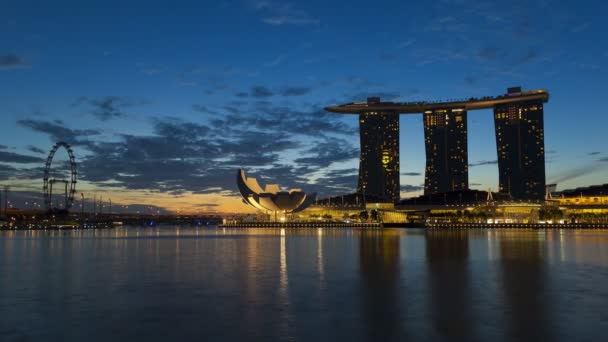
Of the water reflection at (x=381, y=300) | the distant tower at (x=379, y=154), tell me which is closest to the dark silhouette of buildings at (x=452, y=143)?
the distant tower at (x=379, y=154)

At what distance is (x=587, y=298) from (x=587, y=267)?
10203mm

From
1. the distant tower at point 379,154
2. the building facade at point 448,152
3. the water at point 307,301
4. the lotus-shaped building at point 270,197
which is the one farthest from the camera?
the distant tower at point 379,154

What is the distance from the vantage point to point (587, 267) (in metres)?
25.9

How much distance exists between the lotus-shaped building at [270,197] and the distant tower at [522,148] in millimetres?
72089

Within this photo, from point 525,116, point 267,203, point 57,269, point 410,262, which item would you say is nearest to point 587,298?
point 410,262

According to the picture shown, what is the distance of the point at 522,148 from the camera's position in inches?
6777

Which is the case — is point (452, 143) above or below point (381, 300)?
above

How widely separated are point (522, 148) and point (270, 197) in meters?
85.3

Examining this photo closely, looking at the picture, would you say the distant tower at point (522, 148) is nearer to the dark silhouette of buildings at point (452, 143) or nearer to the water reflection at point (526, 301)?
the dark silhouette of buildings at point (452, 143)

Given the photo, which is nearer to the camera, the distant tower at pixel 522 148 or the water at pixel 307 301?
the water at pixel 307 301

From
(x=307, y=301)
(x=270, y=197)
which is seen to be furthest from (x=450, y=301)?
(x=270, y=197)

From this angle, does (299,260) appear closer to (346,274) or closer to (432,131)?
(346,274)

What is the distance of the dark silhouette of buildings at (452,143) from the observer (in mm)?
171250

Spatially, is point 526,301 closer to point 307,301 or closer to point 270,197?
point 307,301
